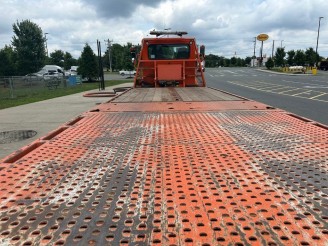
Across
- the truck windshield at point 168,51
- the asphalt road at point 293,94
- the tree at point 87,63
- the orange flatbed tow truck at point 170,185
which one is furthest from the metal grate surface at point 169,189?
the tree at point 87,63

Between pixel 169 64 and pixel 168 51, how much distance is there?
753 mm

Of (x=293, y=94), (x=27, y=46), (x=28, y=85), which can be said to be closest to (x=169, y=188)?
(x=293, y=94)

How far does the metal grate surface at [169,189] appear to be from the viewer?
1296 millimetres

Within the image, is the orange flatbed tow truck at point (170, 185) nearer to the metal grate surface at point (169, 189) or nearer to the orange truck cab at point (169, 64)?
the metal grate surface at point (169, 189)

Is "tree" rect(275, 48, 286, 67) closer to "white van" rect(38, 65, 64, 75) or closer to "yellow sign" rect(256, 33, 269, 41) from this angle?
"yellow sign" rect(256, 33, 269, 41)

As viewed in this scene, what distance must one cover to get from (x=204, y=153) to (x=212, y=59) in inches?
4528

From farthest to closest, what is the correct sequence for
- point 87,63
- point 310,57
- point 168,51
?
point 310,57 < point 87,63 < point 168,51

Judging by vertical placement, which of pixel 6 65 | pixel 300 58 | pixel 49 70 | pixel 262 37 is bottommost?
pixel 49 70

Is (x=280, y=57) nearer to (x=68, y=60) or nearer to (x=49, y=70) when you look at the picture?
(x=68, y=60)

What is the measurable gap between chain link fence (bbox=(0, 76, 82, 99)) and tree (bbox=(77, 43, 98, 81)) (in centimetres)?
397

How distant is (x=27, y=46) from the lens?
37.8m

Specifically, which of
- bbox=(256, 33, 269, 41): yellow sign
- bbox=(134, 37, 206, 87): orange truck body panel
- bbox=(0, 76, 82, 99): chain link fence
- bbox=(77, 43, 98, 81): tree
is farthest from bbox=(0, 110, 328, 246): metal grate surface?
bbox=(256, 33, 269, 41): yellow sign

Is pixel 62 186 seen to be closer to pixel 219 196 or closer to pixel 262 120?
pixel 219 196

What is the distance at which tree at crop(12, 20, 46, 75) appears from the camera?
37.7 m
